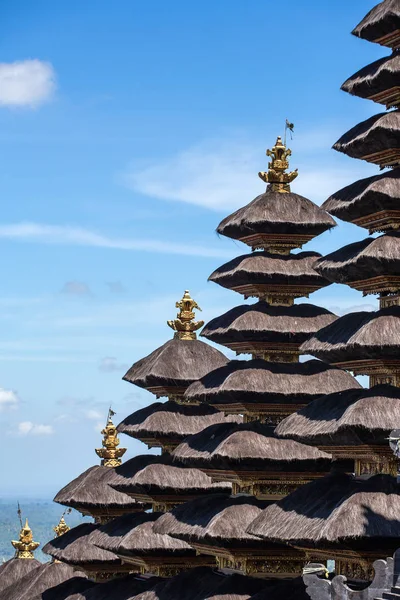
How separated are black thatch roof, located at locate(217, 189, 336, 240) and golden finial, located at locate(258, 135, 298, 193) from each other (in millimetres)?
344

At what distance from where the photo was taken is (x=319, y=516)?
2595 cm

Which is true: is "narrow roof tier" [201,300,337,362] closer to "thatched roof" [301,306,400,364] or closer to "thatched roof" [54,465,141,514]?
"thatched roof" [301,306,400,364]

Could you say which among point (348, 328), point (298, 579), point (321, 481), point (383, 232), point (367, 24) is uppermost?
point (367, 24)

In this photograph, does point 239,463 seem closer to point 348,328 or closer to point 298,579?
point 298,579

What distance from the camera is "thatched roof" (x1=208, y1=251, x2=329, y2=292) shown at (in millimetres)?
34812

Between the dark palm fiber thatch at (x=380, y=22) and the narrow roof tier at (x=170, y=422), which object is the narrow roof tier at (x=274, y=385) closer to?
the narrow roof tier at (x=170, y=422)

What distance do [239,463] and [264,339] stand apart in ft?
11.7

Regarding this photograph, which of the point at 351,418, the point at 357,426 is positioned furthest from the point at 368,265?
the point at 357,426

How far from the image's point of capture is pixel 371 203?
27875 mm

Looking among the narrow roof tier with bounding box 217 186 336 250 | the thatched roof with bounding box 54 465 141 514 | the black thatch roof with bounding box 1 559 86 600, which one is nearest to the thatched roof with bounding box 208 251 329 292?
the narrow roof tier with bounding box 217 186 336 250

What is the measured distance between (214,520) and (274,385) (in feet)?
12.1

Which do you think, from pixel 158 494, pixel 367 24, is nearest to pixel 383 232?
pixel 367 24

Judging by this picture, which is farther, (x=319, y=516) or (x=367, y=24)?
(x=367, y=24)

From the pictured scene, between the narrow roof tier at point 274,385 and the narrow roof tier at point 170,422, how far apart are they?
4180 mm
